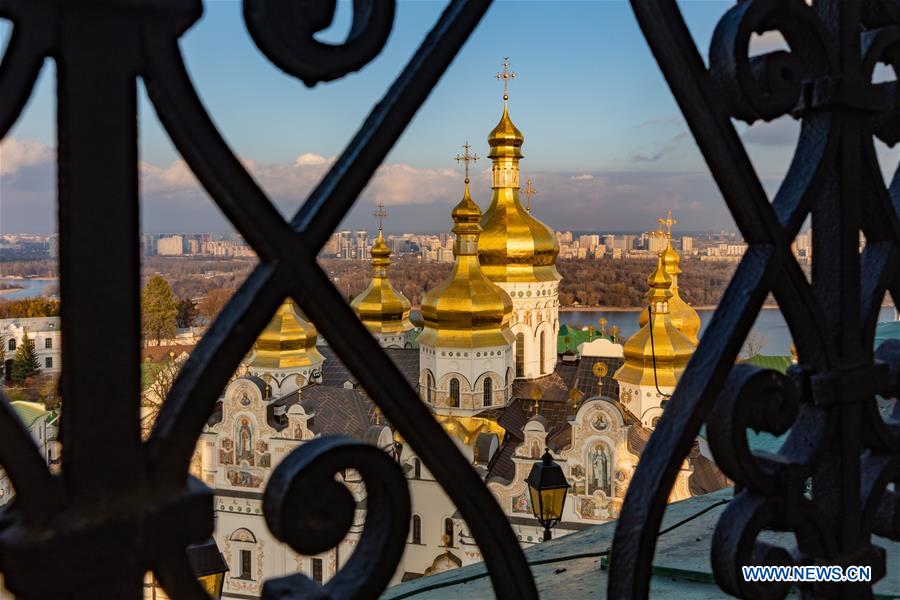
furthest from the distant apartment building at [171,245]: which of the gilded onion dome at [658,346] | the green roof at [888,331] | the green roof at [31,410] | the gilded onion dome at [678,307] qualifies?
the gilded onion dome at [678,307]

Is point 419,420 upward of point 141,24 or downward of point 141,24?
downward

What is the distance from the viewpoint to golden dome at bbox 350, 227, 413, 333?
40.0 ft

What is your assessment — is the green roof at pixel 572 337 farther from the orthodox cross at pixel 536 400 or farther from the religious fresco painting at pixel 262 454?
the religious fresco painting at pixel 262 454

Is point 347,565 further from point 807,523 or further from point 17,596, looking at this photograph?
point 807,523

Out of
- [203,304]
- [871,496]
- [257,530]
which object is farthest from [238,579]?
[871,496]

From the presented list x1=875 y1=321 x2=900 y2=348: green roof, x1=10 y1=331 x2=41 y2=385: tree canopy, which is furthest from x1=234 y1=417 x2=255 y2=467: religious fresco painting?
x1=875 y1=321 x2=900 y2=348: green roof

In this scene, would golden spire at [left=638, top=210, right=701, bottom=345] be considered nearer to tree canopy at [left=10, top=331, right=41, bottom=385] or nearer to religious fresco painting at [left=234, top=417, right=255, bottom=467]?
religious fresco painting at [left=234, top=417, right=255, bottom=467]

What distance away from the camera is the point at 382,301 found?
40.8 ft

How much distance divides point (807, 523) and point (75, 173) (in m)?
0.39

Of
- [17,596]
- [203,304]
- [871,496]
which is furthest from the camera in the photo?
[203,304]

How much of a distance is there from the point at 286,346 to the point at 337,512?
10972 mm

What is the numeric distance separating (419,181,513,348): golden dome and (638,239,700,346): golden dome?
1.93 meters

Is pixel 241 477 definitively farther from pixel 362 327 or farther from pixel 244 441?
pixel 362 327

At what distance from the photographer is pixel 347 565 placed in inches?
12.9
